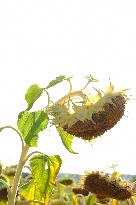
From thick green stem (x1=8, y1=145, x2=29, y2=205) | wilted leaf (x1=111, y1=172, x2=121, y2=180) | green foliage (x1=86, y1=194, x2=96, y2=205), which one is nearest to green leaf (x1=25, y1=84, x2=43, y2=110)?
thick green stem (x1=8, y1=145, x2=29, y2=205)

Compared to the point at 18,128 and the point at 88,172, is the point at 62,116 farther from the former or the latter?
the point at 88,172

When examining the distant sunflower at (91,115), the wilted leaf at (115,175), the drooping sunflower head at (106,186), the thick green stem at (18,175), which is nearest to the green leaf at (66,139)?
the distant sunflower at (91,115)

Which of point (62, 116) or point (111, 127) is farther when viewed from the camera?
point (111, 127)

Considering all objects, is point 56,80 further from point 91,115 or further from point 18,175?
point 18,175

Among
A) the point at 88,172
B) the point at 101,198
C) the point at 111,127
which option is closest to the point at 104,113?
the point at 111,127

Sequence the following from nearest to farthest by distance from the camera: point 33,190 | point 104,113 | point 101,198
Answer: point 104,113 → point 33,190 → point 101,198
